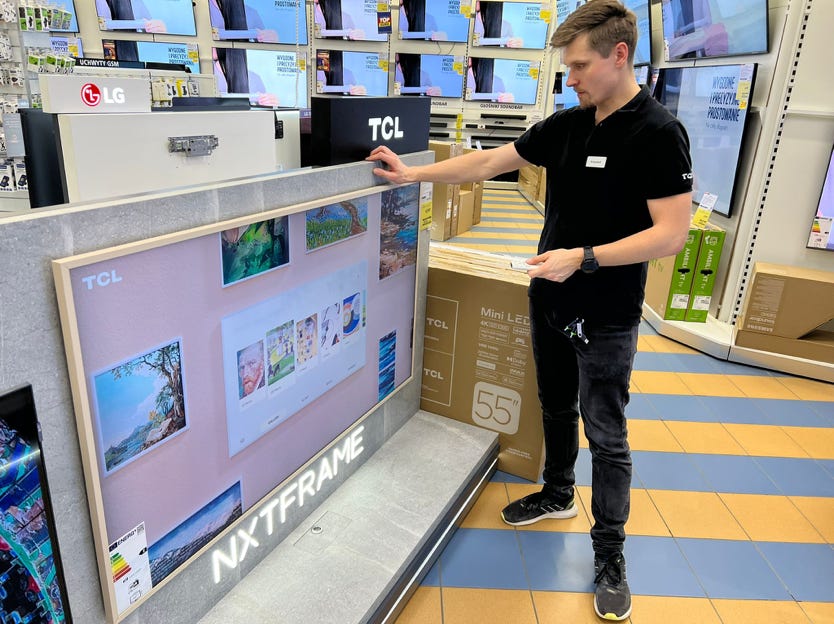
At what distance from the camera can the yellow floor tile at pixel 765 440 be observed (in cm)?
271

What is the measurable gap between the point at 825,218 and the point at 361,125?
3.02 m

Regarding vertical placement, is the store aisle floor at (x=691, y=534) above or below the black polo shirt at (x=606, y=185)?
below

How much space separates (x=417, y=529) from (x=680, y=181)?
1255mm

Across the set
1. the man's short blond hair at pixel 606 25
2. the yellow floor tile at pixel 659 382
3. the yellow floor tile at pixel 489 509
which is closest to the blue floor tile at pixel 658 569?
the yellow floor tile at pixel 489 509

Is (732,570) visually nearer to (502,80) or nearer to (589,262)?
(589,262)

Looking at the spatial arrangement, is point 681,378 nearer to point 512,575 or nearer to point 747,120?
point 747,120

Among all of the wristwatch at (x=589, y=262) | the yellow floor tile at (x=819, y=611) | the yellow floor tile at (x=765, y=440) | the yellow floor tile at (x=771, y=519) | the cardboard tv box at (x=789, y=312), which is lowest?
the yellow floor tile at (x=819, y=611)

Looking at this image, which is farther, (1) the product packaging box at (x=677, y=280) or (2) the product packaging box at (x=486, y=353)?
(1) the product packaging box at (x=677, y=280)

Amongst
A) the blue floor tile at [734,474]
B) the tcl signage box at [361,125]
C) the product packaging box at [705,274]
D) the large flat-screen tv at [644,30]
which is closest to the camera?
the tcl signage box at [361,125]

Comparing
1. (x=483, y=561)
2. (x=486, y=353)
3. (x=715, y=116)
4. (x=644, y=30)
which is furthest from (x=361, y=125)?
(x=644, y=30)

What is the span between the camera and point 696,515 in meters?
2.28

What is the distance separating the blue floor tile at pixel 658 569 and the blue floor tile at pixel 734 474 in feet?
1.68

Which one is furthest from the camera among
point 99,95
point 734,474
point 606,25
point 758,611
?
point 99,95

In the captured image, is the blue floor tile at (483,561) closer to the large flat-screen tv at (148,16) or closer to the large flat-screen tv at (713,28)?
the large flat-screen tv at (713,28)
